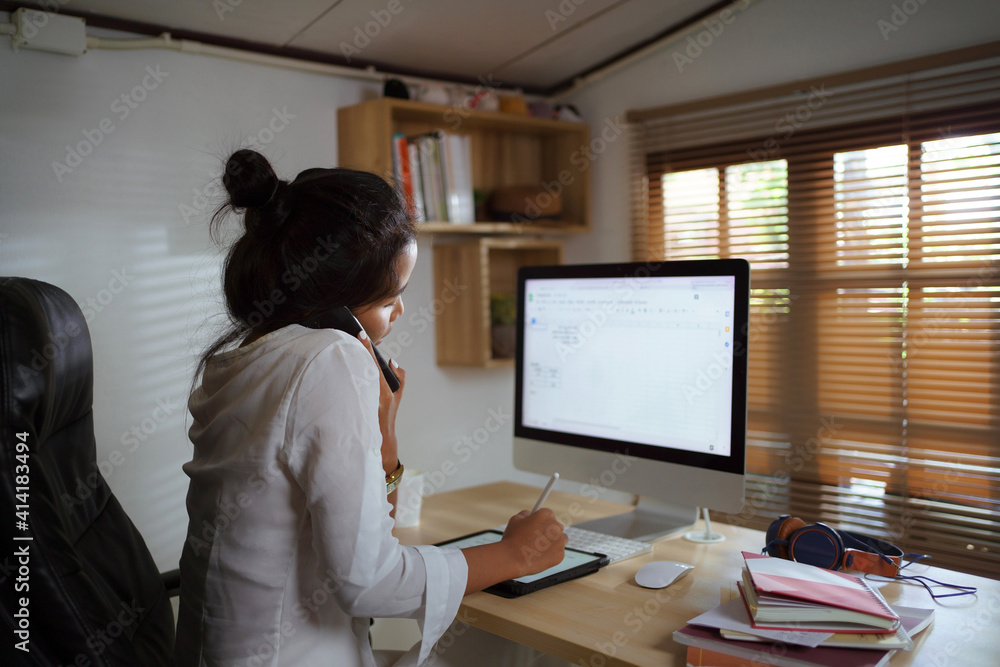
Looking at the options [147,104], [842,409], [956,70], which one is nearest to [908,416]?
[842,409]

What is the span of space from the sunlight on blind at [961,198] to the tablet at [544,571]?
1.53 metres

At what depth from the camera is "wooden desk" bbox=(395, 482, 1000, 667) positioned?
97 centimetres

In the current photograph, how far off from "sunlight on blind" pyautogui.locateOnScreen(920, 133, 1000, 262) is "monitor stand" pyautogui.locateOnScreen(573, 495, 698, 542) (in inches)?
48.8

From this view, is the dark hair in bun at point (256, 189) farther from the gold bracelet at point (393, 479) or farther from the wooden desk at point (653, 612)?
the wooden desk at point (653, 612)

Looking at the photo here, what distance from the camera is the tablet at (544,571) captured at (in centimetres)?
117

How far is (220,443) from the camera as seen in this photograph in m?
1.04

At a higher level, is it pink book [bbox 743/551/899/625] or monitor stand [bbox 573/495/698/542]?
pink book [bbox 743/551/899/625]

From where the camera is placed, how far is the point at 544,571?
1237 mm

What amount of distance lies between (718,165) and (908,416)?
103cm

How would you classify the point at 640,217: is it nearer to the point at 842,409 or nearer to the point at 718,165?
the point at 718,165

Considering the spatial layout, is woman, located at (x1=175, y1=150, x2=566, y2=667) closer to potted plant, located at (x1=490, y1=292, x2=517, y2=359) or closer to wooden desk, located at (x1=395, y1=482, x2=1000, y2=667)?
wooden desk, located at (x1=395, y1=482, x2=1000, y2=667)

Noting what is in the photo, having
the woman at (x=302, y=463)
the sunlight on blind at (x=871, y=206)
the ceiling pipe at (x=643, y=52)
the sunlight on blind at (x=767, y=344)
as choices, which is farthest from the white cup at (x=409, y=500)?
the ceiling pipe at (x=643, y=52)

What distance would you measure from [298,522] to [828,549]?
813 millimetres

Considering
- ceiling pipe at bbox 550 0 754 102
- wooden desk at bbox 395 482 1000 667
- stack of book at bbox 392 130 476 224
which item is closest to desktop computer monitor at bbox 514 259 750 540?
wooden desk at bbox 395 482 1000 667
